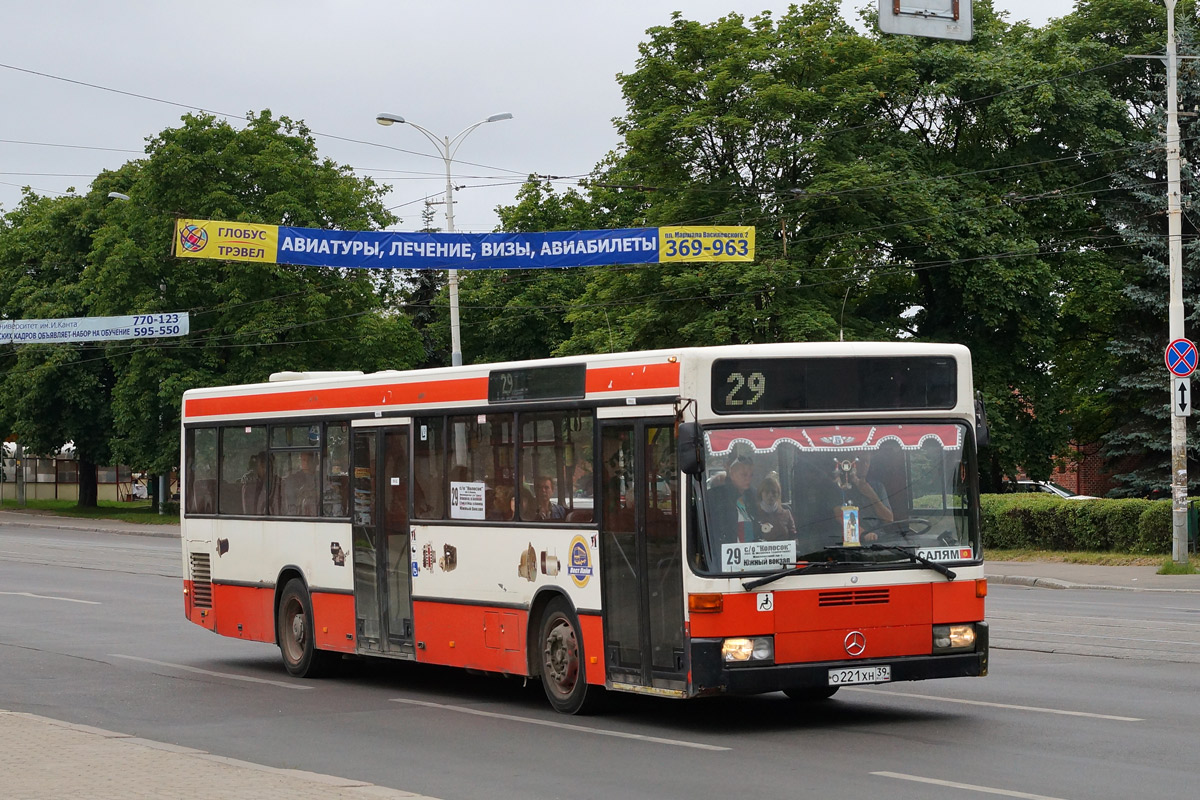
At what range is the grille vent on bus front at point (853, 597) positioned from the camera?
10961mm

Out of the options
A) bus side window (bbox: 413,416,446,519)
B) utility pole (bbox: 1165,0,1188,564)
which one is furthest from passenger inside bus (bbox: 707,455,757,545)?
utility pole (bbox: 1165,0,1188,564)

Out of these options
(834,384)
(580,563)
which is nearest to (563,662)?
(580,563)

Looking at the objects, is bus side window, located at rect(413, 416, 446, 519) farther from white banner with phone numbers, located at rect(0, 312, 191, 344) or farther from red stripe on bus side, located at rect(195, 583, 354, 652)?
white banner with phone numbers, located at rect(0, 312, 191, 344)

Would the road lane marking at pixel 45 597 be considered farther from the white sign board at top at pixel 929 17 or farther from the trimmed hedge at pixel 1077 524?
the white sign board at top at pixel 929 17

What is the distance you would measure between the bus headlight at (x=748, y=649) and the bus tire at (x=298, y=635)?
5.99m

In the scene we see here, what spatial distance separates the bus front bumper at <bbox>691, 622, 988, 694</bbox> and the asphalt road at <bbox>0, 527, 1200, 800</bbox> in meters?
0.35

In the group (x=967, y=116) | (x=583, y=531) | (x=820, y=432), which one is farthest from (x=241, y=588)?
(x=967, y=116)

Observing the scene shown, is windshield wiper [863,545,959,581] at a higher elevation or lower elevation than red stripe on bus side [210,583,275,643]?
higher

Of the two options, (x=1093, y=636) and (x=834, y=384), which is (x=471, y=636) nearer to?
(x=834, y=384)

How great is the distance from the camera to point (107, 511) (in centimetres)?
6562

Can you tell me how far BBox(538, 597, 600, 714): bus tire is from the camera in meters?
12.1

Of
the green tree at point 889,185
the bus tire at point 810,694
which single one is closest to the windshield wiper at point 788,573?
the bus tire at point 810,694

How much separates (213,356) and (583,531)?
45.2 m

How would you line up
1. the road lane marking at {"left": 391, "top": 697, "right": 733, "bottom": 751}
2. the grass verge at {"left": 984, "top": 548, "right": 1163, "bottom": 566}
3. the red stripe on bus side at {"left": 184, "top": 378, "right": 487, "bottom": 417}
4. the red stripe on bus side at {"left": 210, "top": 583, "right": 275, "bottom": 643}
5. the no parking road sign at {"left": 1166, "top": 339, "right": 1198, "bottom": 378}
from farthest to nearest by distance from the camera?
the grass verge at {"left": 984, "top": 548, "right": 1163, "bottom": 566} → the no parking road sign at {"left": 1166, "top": 339, "right": 1198, "bottom": 378} → the red stripe on bus side at {"left": 210, "top": 583, "right": 275, "bottom": 643} → the red stripe on bus side at {"left": 184, "top": 378, "right": 487, "bottom": 417} → the road lane marking at {"left": 391, "top": 697, "right": 733, "bottom": 751}
